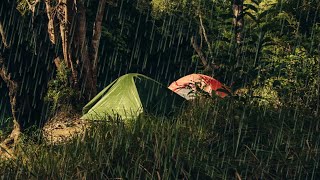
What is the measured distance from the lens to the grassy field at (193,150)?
19.2ft

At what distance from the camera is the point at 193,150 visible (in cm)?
627

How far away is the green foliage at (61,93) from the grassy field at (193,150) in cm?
853

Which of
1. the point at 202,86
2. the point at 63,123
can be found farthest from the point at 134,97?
the point at 63,123

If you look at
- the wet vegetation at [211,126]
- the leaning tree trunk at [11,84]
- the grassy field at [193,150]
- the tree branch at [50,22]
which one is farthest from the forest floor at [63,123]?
the grassy field at [193,150]

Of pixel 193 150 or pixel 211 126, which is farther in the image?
pixel 211 126

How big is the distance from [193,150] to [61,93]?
9.69 m

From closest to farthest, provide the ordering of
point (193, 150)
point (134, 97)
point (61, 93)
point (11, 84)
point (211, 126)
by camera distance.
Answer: point (193, 150)
point (211, 126)
point (11, 84)
point (134, 97)
point (61, 93)

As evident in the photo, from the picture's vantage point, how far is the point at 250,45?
21.5 ft

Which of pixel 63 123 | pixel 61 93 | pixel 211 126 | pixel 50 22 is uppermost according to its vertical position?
pixel 50 22

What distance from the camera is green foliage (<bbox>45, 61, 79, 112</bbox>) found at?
1534cm

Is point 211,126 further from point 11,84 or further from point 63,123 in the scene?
point 63,123

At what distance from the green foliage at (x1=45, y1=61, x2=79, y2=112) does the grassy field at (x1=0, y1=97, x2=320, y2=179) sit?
853 centimetres

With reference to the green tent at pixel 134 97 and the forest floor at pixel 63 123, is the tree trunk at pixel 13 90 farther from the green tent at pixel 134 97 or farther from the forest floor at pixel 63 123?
the forest floor at pixel 63 123

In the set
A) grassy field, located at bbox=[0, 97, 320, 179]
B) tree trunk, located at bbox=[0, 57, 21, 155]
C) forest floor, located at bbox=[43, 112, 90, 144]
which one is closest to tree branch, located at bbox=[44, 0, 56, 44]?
forest floor, located at bbox=[43, 112, 90, 144]
